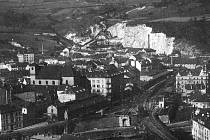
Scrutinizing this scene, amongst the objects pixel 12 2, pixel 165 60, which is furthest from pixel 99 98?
pixel 12 2

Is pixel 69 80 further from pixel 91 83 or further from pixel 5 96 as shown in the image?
pixel 5 96

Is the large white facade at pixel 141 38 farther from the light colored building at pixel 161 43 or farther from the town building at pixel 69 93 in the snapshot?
the town building at pixel 69 93

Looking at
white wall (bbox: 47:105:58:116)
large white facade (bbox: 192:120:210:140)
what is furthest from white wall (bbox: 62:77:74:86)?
large white facade (bbox: 192:120:210:140)

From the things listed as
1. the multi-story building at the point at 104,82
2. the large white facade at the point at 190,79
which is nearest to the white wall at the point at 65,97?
the multi-story building at the point at 104,82

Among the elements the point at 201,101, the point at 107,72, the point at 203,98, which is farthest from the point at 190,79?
the point at 201,101

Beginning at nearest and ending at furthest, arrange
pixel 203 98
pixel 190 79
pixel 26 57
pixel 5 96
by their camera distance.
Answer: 1. pixel 203 98
2. pixel 5 96
3. pixel 190 79
4. pixel 26 57
